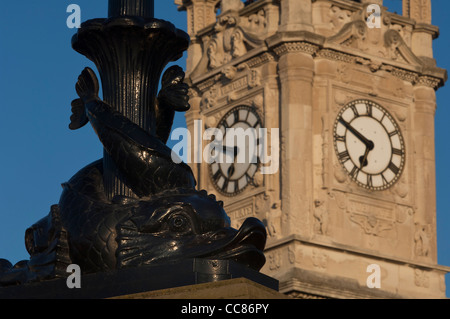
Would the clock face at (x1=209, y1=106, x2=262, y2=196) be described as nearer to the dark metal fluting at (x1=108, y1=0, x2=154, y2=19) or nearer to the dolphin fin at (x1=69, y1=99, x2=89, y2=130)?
the dolphin fin at (x1=69, y1=99, x2=89, y2=130)

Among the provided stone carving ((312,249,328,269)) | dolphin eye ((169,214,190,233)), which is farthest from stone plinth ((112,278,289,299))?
stone carving ((312,249,328,269))

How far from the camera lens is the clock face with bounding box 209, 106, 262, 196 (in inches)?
2071

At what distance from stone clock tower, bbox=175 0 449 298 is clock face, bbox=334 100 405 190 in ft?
0.12

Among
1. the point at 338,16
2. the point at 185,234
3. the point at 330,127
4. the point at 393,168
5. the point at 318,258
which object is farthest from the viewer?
the point at 393,168

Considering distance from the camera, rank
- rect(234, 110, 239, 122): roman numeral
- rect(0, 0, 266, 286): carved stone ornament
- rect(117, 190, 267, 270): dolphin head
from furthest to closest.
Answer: rect(234, 110, 239, 122): roman numeral → rect(0, 0, 266, 286): carved stone ornament → rect(117, 190, 267, 270): dolphin head

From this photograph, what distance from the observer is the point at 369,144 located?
5212 cm

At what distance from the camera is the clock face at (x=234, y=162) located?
173ft

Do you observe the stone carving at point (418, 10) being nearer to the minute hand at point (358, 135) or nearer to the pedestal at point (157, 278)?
the minute hand at point (358, 135)

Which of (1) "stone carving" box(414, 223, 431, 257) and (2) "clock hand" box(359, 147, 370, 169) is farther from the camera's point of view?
(1) "stone carving" box(414, 223, 431, 257)

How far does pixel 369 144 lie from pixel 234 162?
3.63 metres

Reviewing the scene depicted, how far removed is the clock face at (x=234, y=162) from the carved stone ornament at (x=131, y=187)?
135 ft

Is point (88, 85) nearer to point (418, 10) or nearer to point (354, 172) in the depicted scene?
point (354, 172)

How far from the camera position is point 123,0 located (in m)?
11.1

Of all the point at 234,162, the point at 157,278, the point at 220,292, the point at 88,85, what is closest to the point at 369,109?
the point at 234,162
